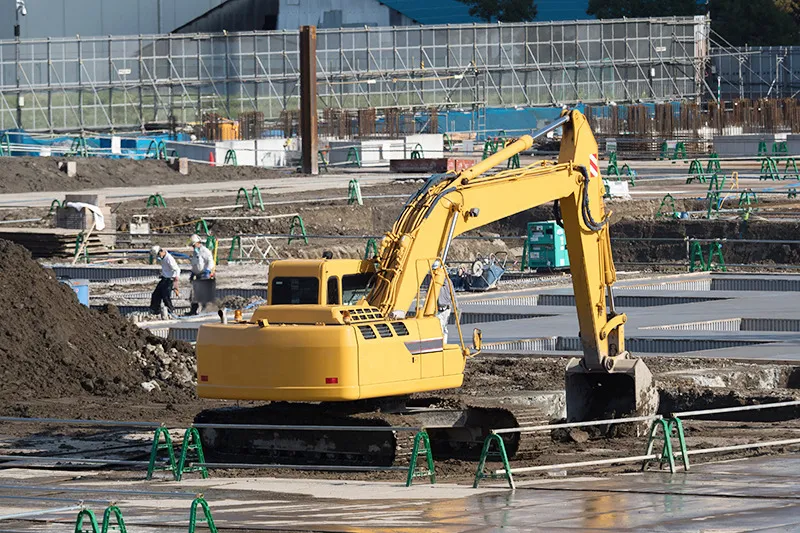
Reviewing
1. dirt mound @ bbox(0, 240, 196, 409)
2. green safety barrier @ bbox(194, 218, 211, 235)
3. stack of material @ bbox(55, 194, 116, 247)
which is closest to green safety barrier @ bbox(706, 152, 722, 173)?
green safety barrier @ bbox(194, 218, 211, 235)

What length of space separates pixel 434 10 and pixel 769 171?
117 feet

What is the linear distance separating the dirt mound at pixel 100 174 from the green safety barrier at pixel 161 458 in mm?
33352

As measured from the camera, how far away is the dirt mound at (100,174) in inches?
1902

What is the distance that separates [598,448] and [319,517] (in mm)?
4578

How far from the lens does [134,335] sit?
21531mm

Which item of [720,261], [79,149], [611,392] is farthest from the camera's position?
[79,149]

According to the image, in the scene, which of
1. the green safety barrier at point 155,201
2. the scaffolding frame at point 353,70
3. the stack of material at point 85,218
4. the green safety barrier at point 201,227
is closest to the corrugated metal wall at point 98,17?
the scaffolding frame at point 353,70

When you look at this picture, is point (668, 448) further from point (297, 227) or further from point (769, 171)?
point (769, 171)

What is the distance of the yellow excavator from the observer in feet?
45.8

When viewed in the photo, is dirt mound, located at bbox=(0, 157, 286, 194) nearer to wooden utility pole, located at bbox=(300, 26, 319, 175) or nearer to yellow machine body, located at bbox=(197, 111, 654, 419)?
wooden utility pole, located at bbox=(300, 26, 319, 175)

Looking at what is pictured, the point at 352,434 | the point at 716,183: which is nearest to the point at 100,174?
the point at 716,183

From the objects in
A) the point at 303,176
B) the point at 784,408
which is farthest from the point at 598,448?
the point at 303,176

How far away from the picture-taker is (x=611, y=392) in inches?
677

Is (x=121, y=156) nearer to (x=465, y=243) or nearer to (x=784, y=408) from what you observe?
(x=465, y=243)
